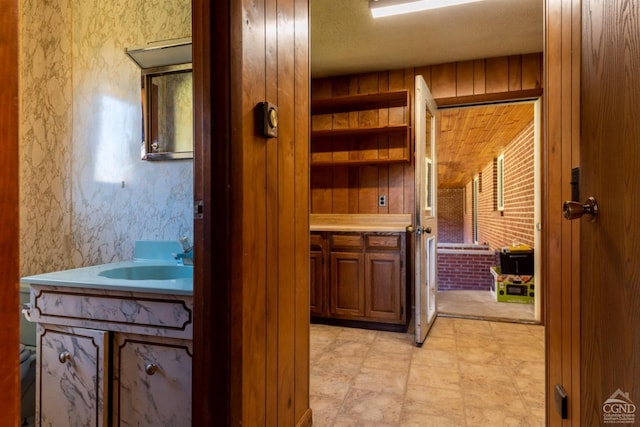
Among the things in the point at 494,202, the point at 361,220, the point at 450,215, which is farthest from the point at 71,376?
the point at 450,215

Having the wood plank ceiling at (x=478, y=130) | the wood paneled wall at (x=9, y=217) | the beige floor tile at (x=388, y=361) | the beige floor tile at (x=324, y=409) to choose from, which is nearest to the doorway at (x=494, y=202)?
the wood plank ceiling at (x=478, y=130)

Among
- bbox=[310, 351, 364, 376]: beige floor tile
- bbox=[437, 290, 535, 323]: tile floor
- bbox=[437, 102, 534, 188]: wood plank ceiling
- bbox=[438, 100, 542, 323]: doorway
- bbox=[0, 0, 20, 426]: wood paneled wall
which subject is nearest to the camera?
bbox=[0, 0, 20, 426]: wood paneled wall

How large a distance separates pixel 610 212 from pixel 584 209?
0.11m

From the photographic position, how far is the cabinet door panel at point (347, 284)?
3119mm

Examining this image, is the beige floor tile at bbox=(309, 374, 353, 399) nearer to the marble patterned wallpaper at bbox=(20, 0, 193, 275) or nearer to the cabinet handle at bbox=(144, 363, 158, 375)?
the cabinet handle at bbox=(144, 363, 158, 375)

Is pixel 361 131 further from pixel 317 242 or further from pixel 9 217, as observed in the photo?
pixel 9 217

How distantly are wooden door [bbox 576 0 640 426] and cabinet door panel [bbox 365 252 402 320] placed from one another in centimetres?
201

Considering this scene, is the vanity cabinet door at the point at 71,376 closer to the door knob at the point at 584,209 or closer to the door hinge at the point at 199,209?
the door hinge at the point at 199,209

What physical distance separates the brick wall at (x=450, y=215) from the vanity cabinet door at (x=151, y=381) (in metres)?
11.9

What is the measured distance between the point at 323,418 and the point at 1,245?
1728 mm

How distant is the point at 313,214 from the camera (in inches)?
146

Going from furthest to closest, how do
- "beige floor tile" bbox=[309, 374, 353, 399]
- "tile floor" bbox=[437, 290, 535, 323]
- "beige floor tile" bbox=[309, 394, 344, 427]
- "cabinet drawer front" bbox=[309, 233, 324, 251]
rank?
1. "tile floor" bbox=[437, 290, 535, 323]
2. "cabinet drawer front" bbox=[309, 233, 324, 251]
3. "beige floor tile" bbox=[309, 374, 353, 399]
4. "beige floor tile" bbox=[309, 394, 344, 427]

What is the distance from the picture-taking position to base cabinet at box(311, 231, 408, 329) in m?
3.03
